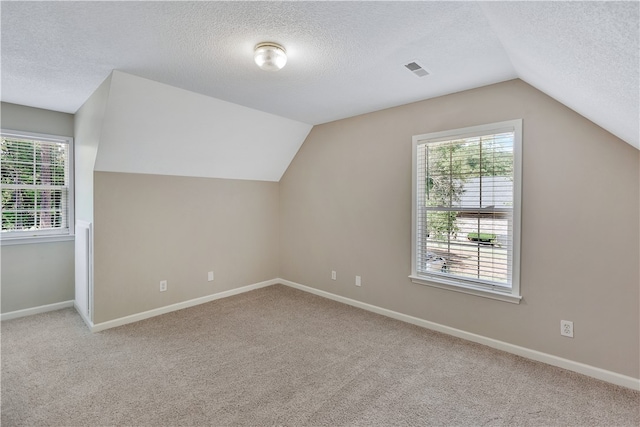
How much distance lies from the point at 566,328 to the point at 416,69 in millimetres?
2381

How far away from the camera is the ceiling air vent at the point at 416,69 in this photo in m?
2.39

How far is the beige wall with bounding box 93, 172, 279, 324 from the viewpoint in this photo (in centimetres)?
324

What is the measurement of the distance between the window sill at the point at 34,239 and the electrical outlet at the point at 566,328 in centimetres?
518

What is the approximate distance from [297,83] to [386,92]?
868 millimetres

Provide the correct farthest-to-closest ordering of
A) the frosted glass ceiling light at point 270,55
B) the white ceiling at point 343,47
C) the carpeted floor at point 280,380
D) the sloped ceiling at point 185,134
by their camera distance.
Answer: the sloped ceiling at point 185,134, the frosted glass ceiling light at point 270,55, the carpeted floor at point 280,380, the white ceiling at point 343,47

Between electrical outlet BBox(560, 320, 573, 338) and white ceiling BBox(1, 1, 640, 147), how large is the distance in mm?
1404

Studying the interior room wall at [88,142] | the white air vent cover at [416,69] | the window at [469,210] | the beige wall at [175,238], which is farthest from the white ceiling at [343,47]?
the beige wall at [175,238]

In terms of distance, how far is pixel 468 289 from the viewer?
116 inches

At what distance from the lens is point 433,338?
3.01 m

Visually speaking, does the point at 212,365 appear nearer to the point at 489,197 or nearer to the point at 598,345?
the point at 489,197

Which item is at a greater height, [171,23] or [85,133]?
[171,23]

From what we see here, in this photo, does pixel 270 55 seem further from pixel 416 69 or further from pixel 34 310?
pixel 34 310

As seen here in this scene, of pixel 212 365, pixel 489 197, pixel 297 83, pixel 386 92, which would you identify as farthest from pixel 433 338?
pixel 297 83

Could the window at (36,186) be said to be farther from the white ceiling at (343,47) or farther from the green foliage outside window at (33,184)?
the white ceiling at (343,47)
